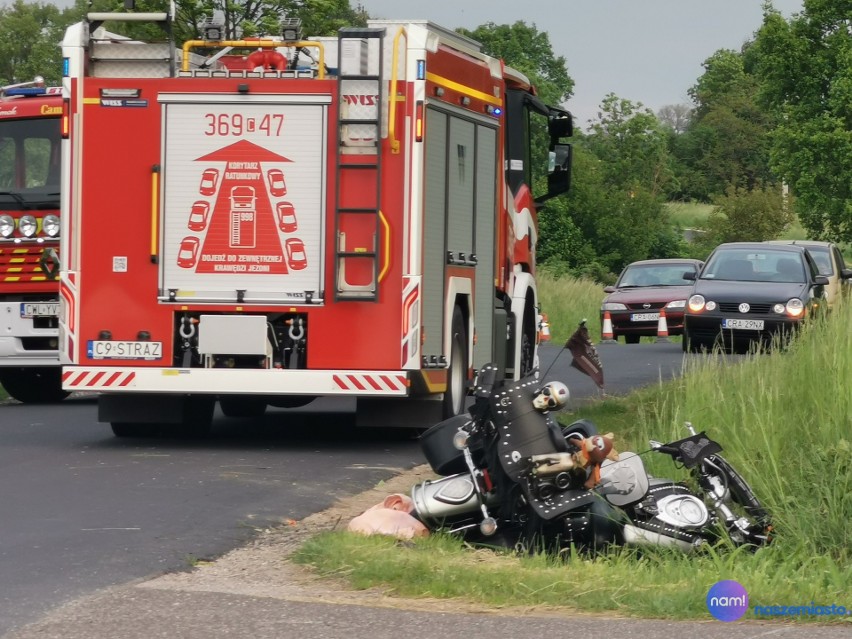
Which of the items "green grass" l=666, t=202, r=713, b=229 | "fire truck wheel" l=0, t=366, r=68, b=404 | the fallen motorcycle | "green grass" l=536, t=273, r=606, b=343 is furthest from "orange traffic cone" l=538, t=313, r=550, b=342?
"green grass" l=666, t=202, r=713, b=229

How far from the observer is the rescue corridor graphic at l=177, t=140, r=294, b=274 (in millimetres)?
13602

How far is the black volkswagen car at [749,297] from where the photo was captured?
2469 cm

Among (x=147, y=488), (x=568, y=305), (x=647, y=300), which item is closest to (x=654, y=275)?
(x=647, y=300)

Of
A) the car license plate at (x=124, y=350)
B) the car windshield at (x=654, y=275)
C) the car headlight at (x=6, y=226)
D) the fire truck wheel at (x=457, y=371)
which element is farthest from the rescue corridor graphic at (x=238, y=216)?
the car windshield at (x=654, y=275)

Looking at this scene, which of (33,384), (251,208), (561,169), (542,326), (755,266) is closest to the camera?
(251,208)

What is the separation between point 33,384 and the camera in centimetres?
2009

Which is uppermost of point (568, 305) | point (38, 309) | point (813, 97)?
point (813, 97)

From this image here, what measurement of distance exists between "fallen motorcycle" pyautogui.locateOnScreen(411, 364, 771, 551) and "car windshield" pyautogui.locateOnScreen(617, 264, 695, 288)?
2614 centimetres

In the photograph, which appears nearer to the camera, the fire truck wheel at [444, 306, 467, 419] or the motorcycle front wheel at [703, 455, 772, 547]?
the motorcycle front wheel at [703, 455, 772, 547]

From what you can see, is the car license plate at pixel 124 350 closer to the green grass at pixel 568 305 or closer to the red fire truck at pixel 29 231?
the red fire truck at pixel 29 231

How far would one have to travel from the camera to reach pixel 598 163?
6938cm

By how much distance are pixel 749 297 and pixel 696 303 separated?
2.54 ft

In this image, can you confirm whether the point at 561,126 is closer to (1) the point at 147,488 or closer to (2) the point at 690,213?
(1) the point at 147,488

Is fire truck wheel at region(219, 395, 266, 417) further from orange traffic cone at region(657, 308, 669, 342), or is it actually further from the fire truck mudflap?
orange traffic cone at region(657, 308, 669, 342)
